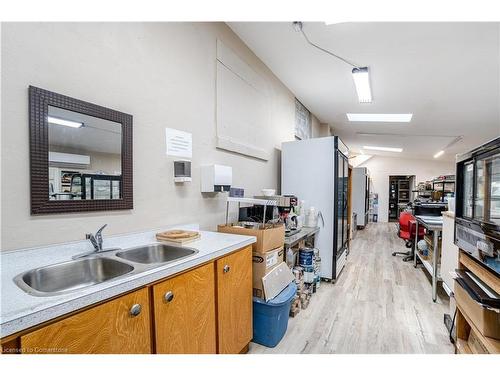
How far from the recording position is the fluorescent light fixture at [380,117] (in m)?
5.21

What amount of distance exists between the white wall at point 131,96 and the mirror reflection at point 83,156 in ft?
0.36

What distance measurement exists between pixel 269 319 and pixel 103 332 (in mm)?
1437

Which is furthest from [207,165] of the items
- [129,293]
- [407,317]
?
[407,317]

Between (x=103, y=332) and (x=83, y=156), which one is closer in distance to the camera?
(x=103, y=332)

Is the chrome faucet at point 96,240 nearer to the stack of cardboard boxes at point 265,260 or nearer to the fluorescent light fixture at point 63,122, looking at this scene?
the fluorescent light fixture at point 63,122

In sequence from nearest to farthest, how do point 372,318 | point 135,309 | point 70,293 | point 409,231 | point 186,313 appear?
point 70,293, point 135,309, point 186,313, point 372,318, point 409,231

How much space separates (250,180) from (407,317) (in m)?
2.19

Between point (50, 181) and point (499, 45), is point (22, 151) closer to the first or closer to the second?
point (50, 181)

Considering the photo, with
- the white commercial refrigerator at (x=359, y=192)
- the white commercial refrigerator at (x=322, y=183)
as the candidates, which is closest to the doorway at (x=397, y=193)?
the white commercial refrigerator at (x=359, y=192)

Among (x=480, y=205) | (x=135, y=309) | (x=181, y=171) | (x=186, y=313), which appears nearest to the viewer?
(x=135, y=309)

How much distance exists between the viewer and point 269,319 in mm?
2092

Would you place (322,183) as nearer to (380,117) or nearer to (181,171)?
(181,171)

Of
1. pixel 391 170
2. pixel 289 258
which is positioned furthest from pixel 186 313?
pixel 391 170

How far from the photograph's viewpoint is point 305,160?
12.1 feet
